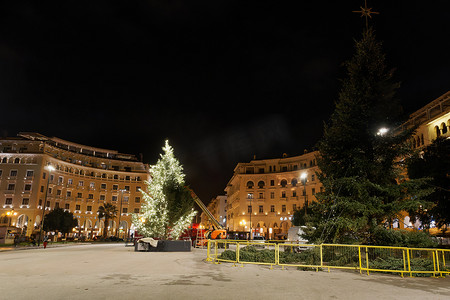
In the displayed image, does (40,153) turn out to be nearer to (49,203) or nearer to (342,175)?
(49,203)

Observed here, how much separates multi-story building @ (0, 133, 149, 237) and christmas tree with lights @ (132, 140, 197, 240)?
40.0 meters

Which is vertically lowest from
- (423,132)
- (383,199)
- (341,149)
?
(383,199)

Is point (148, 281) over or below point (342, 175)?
below

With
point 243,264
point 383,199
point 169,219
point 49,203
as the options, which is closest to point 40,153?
point 49,203

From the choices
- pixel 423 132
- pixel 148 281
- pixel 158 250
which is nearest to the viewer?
pixel 148 281

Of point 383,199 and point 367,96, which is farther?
point 367,96

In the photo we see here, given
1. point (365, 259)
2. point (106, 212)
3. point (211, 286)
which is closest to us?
point (211, 286)

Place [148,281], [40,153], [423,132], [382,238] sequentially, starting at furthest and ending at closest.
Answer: [40,153] → [423,132] → [382,238] → [148,281]

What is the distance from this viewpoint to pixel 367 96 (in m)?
18.2

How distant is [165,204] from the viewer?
31.4 meters

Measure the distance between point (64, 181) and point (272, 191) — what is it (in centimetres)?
5593

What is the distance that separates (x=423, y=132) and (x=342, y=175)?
37.0 metres

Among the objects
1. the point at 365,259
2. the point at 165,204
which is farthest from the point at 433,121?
the point at 165,204

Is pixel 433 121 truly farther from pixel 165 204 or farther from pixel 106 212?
pixel 106 212
